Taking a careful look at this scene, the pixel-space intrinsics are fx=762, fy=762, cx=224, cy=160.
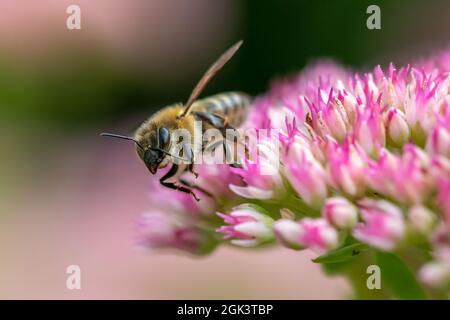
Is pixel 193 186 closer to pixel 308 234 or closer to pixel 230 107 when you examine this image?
pixel 230 107

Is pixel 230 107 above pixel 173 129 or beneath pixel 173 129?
above

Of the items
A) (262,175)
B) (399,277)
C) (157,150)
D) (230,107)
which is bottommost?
(399,277)

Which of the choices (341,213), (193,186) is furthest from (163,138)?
(341,213)

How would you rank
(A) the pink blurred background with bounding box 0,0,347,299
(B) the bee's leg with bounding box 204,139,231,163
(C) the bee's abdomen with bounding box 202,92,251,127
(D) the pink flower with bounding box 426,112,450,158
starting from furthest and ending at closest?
(A) the pink blurred background with bounding box 0,0,347,299 < (C) the bee's abdomen with bounding box 202,92,251,127 < (B) the bee's leg with bounding box 204,139,231,163 < (D) the pink flower with bounding box 426,112,450,158

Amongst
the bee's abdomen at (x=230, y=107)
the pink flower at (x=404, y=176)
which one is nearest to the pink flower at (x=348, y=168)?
the pink flower at (x=404, y=176)

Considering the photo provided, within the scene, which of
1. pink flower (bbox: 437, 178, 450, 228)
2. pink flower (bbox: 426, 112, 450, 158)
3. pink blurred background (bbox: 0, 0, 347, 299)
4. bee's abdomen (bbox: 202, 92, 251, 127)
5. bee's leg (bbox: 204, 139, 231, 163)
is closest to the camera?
pink flower (bbox: 437, 178, 450, 228)

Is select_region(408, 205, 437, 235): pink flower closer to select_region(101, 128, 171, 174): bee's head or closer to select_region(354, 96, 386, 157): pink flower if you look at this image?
select_region(354, 96, 386, 157): pink flower

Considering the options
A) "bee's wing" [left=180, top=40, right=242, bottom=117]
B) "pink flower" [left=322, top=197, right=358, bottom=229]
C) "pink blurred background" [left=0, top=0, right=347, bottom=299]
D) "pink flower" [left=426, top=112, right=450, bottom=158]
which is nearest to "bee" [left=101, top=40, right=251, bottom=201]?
"bee's wing" [left=180, top=40, right=242, bottom=117]
